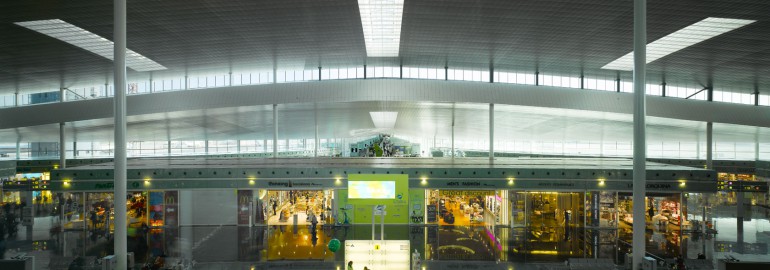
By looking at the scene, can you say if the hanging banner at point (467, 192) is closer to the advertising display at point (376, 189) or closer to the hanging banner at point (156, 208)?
the advertising display at point (376, 189)

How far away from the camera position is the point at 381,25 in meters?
22.0

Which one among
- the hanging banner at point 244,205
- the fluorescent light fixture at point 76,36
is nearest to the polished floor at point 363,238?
the hanging banner at point 244,205

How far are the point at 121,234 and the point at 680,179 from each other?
77.0 feet

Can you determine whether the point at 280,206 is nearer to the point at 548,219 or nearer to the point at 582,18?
the point at 548,219

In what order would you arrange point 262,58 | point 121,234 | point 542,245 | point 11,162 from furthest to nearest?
point 11,162, point 262,58, point 542,245, point 121,234

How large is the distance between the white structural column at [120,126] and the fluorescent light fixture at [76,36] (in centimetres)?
564

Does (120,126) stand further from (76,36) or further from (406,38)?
(406,38)

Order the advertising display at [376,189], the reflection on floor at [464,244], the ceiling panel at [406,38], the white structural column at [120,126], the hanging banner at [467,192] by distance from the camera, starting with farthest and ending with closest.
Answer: the hanging banner at [467,192], the advertising display at [376,189], the reflection on floor at [464,244], the ceiling panel at [406,38], the white structural column at [120,126]

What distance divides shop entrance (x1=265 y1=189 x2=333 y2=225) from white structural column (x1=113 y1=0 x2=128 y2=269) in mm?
11042

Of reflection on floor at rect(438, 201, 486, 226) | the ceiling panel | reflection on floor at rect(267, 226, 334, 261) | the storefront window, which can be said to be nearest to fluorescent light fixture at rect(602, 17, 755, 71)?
the ceiling panel

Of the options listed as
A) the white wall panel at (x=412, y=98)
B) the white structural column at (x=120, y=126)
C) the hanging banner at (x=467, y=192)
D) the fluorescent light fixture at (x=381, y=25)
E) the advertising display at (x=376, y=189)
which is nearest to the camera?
the white structural column at (x=120, y=126)

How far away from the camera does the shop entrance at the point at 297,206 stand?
24969 millimetres

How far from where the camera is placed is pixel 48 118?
31.5 meters

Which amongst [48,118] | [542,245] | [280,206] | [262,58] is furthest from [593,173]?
[48,118]
